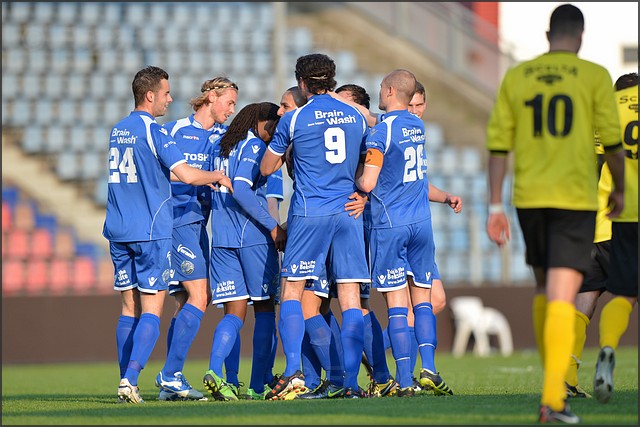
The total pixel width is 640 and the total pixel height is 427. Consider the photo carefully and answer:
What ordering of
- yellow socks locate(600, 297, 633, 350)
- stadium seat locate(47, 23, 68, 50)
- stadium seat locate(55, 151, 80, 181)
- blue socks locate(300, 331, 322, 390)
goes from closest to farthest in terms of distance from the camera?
yellow socks locate(600, 297, 633, 350) < blue socks locate(300, 331, 322, 390) < stadium seat locate(55, 151, 80, 181) < stadium seat locate(47, 23, 68, 50)

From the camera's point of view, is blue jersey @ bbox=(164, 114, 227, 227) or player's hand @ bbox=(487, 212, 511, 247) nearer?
player's hand @ bbox=(487, 212, 511, 247)

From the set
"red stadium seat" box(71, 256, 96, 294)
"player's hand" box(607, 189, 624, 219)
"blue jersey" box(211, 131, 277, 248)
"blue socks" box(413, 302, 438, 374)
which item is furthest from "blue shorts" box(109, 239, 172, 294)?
"red stadium seat" box(71, 256, 96, 294)

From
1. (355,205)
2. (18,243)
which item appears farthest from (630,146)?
(18,243)

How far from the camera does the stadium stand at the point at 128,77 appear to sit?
62.3 feet

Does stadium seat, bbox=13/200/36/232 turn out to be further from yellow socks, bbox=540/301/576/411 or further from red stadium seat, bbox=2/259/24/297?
yellow socks, bbox=540/301/576/411

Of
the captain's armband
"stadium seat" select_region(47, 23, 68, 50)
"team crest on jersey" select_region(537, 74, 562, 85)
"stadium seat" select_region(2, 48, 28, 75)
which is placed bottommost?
the captain's armband

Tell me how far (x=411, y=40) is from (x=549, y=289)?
54.4 feet

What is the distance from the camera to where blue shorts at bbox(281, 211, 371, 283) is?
7504 mm

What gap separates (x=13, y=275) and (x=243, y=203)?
Answer: 1125 cm

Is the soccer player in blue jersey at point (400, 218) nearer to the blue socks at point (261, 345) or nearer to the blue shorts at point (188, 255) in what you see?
the blue socks at point (261, 345)

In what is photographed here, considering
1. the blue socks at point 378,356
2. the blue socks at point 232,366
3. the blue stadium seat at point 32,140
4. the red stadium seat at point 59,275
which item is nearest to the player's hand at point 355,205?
the blue socks at point 378,356

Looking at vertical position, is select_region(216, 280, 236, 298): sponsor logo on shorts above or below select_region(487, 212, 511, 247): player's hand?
below

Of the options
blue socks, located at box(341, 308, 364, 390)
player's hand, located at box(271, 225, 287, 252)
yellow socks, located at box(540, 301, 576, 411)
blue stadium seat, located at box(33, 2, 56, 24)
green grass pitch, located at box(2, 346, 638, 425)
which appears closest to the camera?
yellow socks, located at box(540, 301, 576, 411)

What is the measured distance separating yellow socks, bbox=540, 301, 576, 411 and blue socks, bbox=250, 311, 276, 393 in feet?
9.58
